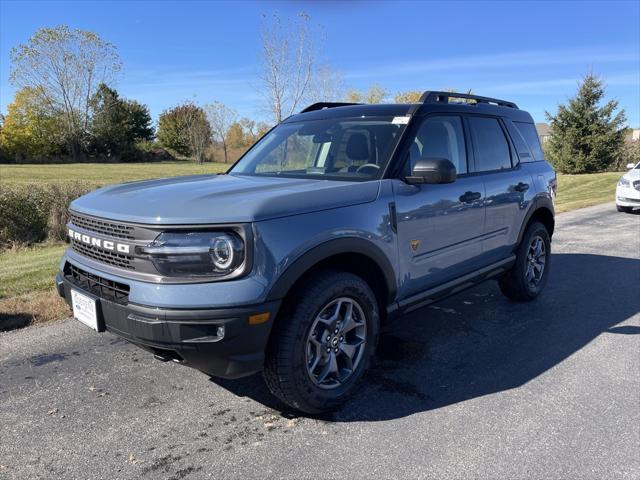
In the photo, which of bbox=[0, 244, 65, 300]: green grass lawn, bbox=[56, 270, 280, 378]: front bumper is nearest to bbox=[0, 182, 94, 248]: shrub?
bbox=[0, 244, 65, 300]: green grass lawn

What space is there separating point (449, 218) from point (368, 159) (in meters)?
0.79

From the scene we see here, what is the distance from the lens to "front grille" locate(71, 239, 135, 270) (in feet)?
8.95

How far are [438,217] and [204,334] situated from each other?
1962 mm

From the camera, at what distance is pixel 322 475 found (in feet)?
8.10

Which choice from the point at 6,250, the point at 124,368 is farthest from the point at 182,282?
the point at 6,250

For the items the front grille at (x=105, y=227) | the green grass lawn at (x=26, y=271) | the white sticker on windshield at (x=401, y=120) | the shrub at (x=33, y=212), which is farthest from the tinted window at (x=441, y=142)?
the shrub at (x=33, y=212)

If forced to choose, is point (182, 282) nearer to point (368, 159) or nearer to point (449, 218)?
point (368, 159)

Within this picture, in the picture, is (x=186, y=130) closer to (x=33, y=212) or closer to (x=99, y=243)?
(x=33, y=212)

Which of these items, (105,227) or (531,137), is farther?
(531,137)

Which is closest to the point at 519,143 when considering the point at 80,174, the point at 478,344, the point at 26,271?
the point at 478,344

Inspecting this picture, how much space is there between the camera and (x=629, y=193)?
1207 cm

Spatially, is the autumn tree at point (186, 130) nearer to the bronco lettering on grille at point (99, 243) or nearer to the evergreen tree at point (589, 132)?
the evergreen tree at point (589, 132)

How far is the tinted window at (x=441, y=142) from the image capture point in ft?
12.0

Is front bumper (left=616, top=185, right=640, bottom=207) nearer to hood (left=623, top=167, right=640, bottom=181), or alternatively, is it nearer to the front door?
hood (left=623, top=167, right=640, bottom=181)
